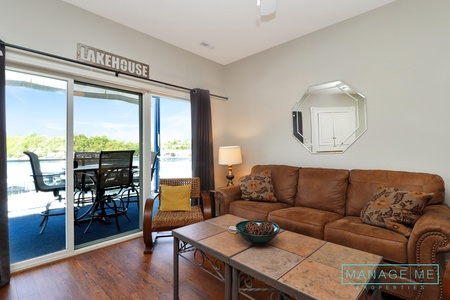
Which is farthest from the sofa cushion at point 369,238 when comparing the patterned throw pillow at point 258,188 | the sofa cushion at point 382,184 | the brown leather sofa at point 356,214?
the patterned throw pillow at point 258,188

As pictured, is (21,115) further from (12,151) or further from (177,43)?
(177,43)

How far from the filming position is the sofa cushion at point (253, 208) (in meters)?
2.50

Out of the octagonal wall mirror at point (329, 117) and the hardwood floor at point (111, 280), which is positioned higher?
the octagonal wall mirror at point (329, 117)

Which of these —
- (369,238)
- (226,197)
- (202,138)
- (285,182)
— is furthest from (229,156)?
(369,238)

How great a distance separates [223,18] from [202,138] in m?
1.75

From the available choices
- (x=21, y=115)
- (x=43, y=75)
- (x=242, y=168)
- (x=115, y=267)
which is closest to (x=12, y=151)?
(x=21, y=115)

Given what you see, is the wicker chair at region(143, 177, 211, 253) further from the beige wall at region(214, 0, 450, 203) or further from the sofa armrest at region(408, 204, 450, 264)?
the sofa armrest at region(408, 204, 450, 264)

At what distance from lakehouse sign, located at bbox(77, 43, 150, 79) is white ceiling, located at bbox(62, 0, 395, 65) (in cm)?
46

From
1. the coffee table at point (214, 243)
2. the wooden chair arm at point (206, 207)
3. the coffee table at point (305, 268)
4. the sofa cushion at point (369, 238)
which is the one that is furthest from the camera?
the wooden chair arm at point (206, 207)

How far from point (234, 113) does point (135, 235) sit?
102 inches

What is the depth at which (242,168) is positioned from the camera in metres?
3.90

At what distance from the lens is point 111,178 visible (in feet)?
9.50

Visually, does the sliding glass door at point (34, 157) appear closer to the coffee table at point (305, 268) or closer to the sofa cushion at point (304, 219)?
the coffee table at point (305, 268)

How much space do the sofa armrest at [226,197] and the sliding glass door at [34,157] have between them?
1861 millimetres
